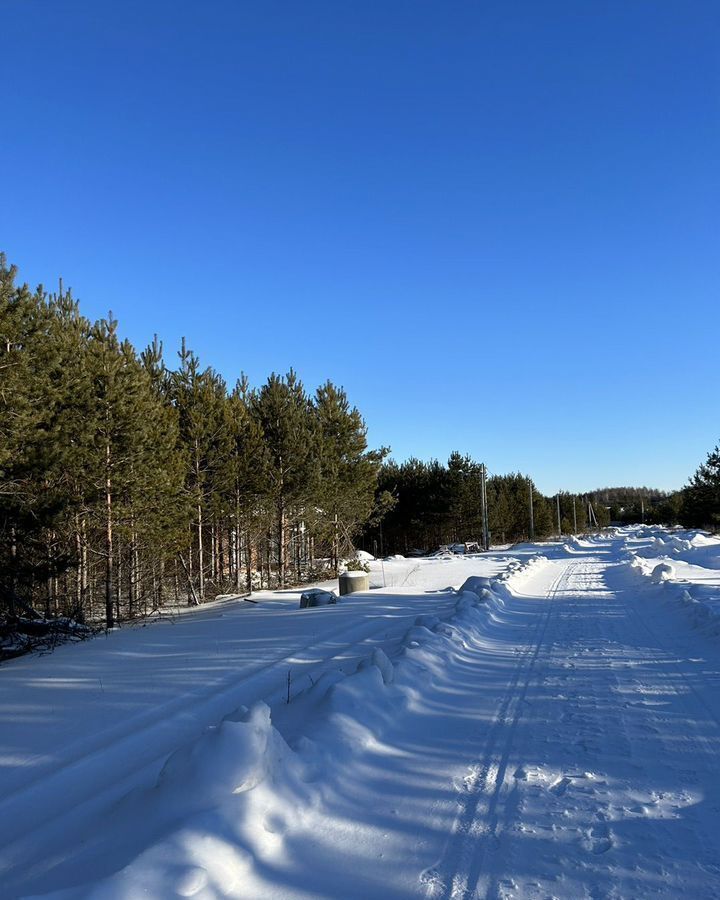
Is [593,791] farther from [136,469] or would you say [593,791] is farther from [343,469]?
[343,469]

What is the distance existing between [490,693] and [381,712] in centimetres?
164

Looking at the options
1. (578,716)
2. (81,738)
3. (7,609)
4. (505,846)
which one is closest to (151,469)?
(7,609)

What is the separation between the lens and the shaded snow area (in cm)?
329

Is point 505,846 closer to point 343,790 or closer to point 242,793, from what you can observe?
point 343,790

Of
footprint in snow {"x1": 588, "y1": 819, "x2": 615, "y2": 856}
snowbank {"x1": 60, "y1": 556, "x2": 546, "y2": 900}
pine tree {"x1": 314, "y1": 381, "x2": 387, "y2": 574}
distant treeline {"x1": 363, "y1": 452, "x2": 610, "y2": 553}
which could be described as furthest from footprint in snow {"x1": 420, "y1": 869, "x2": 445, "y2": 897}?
distant treeline {"x1": 363, "y1": 452, "x2": 610, "y2": 553}

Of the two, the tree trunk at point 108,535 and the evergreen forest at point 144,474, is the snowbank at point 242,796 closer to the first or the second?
the evergreen forest at point 144,474

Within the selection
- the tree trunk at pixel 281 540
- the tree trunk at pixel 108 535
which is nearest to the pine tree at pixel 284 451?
the tree trunk at pixel 281 540

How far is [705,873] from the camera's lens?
3.26 metres

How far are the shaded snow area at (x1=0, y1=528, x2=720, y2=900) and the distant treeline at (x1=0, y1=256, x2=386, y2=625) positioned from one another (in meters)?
6.07

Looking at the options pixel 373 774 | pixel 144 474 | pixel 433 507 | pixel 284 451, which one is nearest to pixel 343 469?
pixel 284 451

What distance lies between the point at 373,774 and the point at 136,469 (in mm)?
14880

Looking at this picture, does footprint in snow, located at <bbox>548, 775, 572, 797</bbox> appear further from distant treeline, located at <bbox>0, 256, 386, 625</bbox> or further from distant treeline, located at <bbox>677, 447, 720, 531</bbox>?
distant treeline, located at <bbox>677, 447, 720, 531</bbox>

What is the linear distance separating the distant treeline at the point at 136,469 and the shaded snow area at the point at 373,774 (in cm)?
607

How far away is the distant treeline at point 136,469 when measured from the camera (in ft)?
46.6
